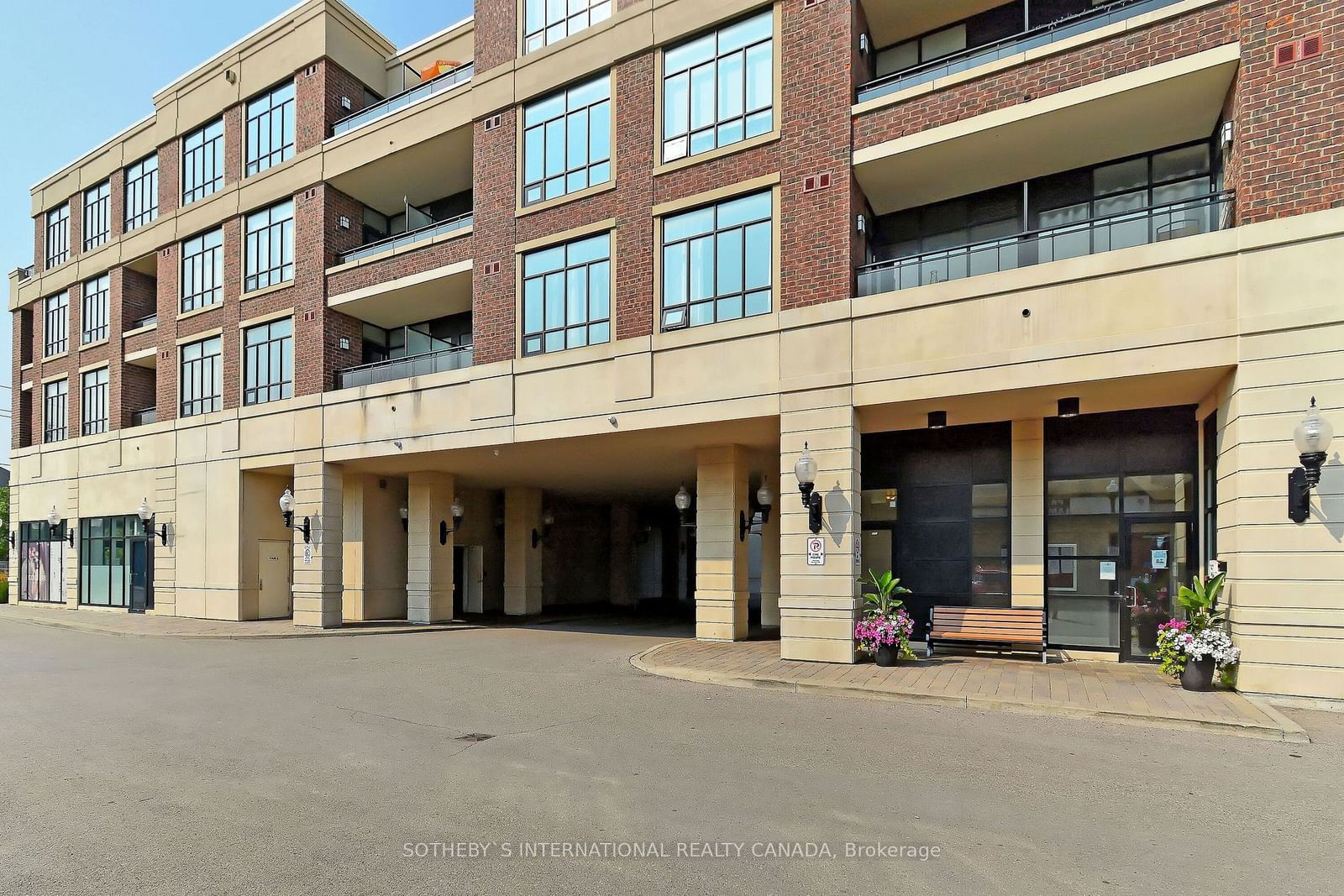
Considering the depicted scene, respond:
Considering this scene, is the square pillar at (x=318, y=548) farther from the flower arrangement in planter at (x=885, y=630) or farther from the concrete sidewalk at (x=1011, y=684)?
the flower arrangement in planter at (x=885, y=630)

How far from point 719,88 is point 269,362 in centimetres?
1429

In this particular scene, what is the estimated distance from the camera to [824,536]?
1229 cm

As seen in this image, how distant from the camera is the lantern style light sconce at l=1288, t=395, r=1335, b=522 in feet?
28.9

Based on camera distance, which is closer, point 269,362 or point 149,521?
point 269,362

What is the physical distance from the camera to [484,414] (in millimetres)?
16234

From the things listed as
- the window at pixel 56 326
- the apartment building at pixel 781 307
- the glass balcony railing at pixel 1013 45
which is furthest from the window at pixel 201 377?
the glass balcony railing at pixel 1013 45

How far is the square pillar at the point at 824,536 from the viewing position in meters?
12.1

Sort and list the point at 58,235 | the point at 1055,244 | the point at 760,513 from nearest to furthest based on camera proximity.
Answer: the point at 1055,244 < the point at 760,513 < the point at 58,235

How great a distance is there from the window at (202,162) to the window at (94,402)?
25.1 feet

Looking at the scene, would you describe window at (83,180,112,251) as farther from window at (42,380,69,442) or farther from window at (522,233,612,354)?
window at (522,233,612,354)

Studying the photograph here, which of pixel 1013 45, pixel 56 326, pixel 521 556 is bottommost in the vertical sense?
pixel 521 556

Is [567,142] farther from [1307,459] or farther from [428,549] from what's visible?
[1307,459]

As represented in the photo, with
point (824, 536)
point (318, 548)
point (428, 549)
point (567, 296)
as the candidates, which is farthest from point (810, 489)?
point (318, 548)

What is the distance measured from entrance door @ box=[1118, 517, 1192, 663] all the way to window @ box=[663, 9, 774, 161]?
9296 millimetres
